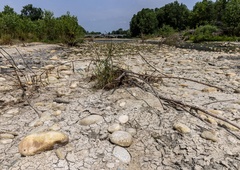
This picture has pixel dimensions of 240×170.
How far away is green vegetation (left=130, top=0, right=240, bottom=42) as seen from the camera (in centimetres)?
2775

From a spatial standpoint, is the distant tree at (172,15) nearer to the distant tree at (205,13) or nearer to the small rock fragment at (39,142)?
the distant tree at (205,13)

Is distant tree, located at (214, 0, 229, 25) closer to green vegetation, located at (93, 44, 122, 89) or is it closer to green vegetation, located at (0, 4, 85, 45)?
green vegetation, located at (0, 4, 85, 45)

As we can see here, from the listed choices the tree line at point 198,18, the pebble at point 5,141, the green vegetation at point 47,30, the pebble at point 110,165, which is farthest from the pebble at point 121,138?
the green vegetation at point 47,30

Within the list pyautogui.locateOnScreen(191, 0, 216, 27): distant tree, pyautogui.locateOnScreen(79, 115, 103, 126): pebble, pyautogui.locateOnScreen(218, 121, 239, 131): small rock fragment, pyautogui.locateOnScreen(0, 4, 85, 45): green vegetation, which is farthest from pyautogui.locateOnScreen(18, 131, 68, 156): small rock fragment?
pyautogui.locateOnScreen(191, 0, 216, 27): distant tree

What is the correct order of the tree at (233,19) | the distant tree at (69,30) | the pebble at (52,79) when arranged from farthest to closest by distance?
the tree at (233,19) → the distant tree at (69,30) → the pebble at (52,79)

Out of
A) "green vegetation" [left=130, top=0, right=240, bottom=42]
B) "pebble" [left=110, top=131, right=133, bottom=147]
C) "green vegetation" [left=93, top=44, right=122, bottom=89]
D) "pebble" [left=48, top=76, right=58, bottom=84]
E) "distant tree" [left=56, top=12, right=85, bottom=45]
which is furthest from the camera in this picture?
"green vegetation" [left=130, top=0, right=240, bottom=42]

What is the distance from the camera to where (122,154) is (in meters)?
1.65

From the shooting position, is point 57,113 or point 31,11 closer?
point 57,113

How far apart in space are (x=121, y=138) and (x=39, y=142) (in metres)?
0.61

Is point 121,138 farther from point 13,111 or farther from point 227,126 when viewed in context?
point 13,111

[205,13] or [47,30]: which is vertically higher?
[205,13]

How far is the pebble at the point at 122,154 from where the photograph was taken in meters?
1.60

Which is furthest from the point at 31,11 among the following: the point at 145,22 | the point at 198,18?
the point at 198,18

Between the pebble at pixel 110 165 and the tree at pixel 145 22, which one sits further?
the tree at pixel 145 22
